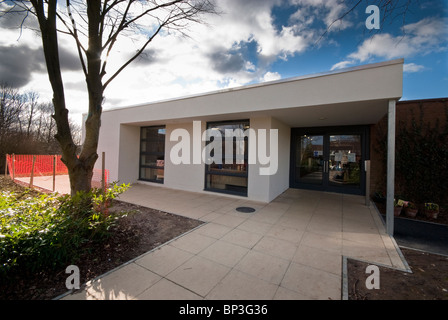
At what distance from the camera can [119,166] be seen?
8102 mm

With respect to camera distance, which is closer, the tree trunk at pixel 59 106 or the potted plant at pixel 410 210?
the tree trunk at pixel 59 106

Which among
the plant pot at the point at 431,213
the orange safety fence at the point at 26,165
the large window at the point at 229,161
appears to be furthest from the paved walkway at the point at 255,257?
the orange safety fence at the point at 26,165

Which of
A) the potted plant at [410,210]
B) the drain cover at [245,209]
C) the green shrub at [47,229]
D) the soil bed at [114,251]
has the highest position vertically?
the green shrub at [47,229]

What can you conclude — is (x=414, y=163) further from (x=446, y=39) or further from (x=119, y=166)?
(x=119, y=166)

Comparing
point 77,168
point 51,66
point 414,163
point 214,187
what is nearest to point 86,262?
point 77,168

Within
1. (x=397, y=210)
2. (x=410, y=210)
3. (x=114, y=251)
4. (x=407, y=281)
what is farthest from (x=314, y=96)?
(x=114, y=251)

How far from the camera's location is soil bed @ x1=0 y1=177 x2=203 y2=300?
1.97 meters

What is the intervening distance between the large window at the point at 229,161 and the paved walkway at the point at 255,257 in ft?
5.15

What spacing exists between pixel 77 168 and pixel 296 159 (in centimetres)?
728

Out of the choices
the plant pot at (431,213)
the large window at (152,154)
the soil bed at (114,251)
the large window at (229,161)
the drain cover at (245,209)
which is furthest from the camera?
the large window at (152,154)

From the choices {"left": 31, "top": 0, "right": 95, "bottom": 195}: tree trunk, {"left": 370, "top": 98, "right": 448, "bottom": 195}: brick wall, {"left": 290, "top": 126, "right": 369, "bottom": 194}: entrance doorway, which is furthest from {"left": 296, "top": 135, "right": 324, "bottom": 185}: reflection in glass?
{"left": 31, "top": 0, "right": 95, "bottom": 195}: tree trunk

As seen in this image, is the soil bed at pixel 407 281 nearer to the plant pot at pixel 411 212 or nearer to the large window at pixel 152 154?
the plant pot at pixel 411 212

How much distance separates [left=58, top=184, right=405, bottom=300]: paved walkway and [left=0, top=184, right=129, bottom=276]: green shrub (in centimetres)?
65

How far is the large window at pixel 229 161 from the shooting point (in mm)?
6277
